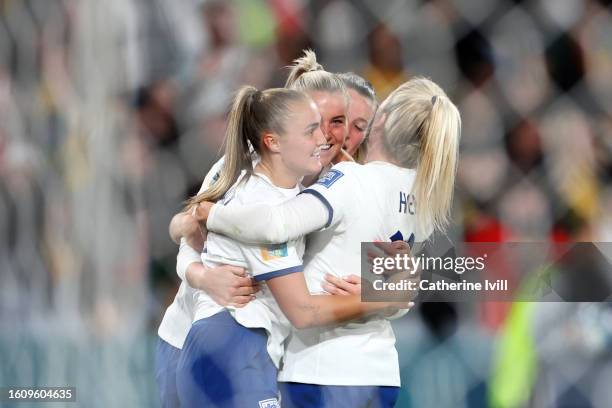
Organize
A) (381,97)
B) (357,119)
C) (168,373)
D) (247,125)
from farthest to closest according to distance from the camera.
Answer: (381,97) < (357,119) < (168,373) < (247,125)

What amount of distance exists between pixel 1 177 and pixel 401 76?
0.78 meters

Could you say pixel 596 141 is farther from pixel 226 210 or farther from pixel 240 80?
pixel 226 210

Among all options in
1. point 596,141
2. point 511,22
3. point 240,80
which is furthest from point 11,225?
point 596,141

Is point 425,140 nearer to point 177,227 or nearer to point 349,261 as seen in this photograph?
point 349,261

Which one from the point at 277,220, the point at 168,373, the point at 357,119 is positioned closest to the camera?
the point at 277,220

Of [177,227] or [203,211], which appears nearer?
[203,211]

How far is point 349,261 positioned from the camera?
3.90 ft

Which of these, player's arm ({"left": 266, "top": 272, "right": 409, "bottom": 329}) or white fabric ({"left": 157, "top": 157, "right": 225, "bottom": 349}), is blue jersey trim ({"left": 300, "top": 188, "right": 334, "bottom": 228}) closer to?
player's arm ({"left": 266, "top": 272, "right": 409, "bottom": 329})

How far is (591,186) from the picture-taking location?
5.58ft

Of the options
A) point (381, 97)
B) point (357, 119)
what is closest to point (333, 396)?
point (357, 119)

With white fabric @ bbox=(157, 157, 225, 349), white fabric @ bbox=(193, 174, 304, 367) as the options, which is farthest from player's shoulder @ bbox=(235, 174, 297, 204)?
white fabric @ bbox=(157, 157, 225, 349)

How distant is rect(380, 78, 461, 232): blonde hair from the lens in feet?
4.02

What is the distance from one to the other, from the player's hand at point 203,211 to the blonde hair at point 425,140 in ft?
0.83

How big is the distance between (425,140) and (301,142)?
17 centimetres
